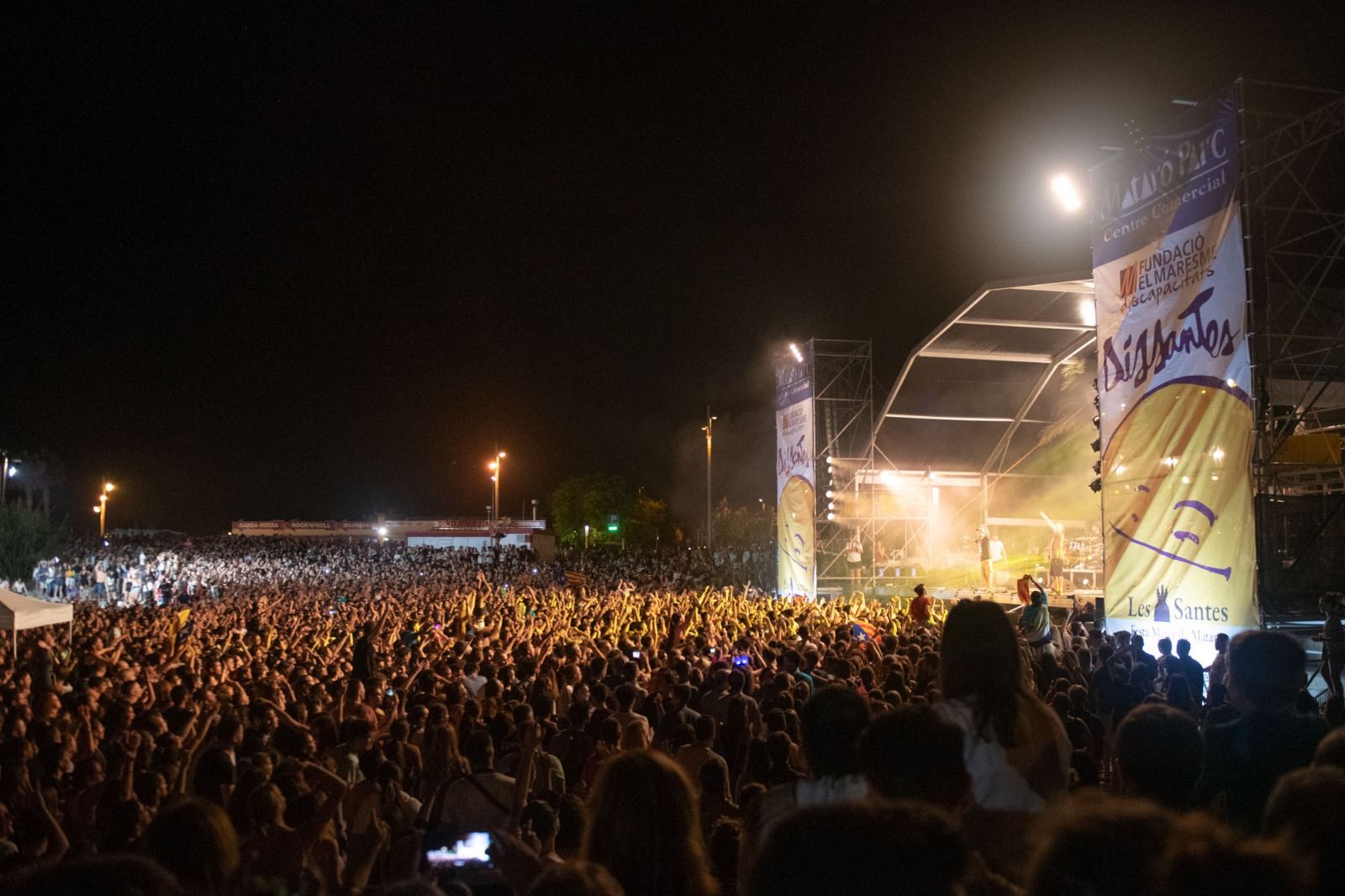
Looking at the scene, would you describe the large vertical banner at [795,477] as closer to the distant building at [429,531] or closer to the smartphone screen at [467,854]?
the smartphone screen at [467,854]

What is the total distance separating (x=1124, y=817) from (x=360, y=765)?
507 centimetres

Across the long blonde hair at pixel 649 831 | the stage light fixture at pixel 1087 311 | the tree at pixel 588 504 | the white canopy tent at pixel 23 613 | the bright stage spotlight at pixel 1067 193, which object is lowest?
the white canopy tent at pixel 23 613

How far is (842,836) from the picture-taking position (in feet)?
5.24

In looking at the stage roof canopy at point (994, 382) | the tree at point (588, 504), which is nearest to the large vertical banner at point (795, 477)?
the stage roof canopy at point (994, 382)

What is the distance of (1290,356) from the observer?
11.3 m

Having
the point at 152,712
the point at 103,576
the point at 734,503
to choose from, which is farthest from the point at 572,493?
the point at 152,712

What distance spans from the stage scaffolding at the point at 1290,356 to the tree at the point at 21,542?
4195 cm

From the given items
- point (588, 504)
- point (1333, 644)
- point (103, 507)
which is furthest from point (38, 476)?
point (1333, 644)

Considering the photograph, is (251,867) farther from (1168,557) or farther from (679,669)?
(1168,557)

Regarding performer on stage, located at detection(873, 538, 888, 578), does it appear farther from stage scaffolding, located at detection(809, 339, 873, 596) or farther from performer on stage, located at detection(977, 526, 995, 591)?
performer on stage, located at detection(977, 526, 995, 591)

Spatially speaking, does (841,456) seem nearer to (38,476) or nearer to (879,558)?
(879,558)

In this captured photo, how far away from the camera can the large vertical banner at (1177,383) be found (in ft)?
37.9

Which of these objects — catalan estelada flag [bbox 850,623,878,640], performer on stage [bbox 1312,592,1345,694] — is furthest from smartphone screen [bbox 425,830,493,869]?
catalan estelada flag [bbox 850,623,878,640]

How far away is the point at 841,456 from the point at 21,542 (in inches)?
1309
